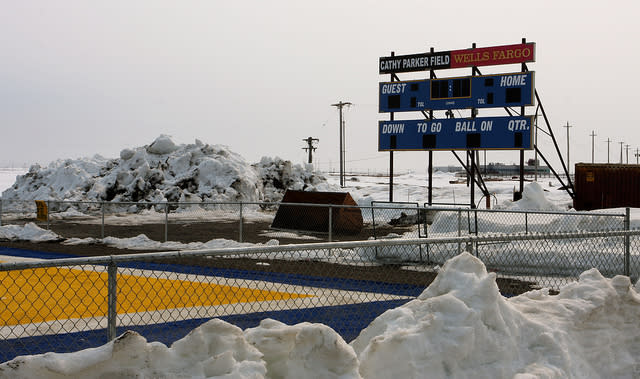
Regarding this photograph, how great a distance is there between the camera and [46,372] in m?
3.25

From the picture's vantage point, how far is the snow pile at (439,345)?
11.6ft

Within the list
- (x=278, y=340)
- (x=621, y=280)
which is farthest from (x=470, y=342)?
(x=621, y=280)

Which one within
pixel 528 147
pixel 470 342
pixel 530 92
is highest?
pixel 530 92

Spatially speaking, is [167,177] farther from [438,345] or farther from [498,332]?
[438,345]

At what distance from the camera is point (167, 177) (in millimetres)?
39812

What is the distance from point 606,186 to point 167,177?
2461 centimetres

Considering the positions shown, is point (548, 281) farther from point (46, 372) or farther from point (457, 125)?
point (457, 125)

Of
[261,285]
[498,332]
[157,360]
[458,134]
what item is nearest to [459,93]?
[458,134]

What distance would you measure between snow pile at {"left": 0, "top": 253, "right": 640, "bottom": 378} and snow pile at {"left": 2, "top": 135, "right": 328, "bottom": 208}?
31.5 meters

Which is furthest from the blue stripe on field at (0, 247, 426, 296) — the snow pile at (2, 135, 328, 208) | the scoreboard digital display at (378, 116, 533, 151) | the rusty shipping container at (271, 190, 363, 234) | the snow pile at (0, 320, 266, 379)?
the snow pile at (2, 135, 328, 208)

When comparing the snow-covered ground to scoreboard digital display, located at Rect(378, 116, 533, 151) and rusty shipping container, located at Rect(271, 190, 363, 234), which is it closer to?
rusty shipping container, located at Rect(271, 190, 363, 234)

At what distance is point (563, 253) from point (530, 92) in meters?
14.8

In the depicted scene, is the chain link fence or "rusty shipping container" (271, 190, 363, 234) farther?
"rusty shipping container" (271, 190, 363, 234)

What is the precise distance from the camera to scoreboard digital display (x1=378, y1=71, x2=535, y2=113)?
2670 centimetres
